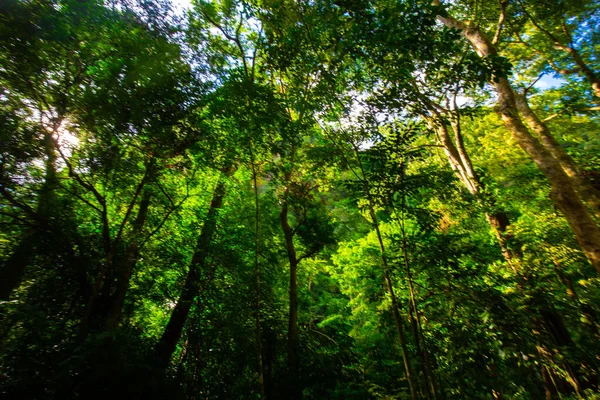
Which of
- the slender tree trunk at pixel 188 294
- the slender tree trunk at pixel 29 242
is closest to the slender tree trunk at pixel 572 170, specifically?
the slender tree trunk at pixel 188 294

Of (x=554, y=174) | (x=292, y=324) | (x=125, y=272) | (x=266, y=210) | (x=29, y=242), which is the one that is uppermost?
(x=266, y=210)

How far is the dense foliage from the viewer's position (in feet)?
9.36

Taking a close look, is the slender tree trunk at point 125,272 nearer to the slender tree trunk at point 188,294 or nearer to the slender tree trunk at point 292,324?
the slender tree trunk at point 188,294

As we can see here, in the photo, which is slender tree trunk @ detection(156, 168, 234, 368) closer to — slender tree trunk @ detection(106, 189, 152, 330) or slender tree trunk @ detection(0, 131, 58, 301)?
slender tree trunk @ detection(106, 189, 152, 330)

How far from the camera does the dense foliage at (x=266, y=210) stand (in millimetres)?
2854

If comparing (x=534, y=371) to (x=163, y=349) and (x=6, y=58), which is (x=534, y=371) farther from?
(x=6, y=58)

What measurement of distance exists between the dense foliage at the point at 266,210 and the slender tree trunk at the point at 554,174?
1.3 inches

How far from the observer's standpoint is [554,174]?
15.3ft

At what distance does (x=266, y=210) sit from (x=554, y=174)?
20.2ft

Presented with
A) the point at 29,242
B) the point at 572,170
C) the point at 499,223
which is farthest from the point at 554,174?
the point at 29,242

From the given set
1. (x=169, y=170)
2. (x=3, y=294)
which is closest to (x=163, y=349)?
(x=3, y=294)

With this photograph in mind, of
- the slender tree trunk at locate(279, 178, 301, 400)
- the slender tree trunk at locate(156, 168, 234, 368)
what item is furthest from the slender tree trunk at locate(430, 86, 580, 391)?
the slender tree trunk at locate(156, 168, 234, 368)

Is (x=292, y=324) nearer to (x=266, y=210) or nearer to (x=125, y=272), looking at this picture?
(x=266, y=210)

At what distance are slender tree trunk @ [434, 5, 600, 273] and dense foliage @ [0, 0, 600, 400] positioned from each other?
1.3 inches
